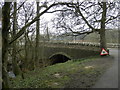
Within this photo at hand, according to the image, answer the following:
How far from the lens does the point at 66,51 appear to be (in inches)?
704

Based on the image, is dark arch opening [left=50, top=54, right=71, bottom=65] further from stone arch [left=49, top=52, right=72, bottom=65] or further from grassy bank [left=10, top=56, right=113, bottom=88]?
grassy bank [left=10, top=56, right=113, bottom=88]

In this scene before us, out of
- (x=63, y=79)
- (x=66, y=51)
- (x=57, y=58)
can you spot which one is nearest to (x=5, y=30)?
(x=63, y=79)

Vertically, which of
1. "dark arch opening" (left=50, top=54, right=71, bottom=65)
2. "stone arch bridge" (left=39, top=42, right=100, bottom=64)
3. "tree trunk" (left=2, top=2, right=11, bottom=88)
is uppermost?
"tree trunk" (left=2, top=2, right=11, bottom=88)

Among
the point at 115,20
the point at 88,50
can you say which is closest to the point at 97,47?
the point at 88,50

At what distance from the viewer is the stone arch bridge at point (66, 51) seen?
46.5ft

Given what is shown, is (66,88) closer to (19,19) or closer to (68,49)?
(19,19)

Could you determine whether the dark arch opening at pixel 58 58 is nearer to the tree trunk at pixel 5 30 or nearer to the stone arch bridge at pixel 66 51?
the stone arch bridge at pixel 66 51

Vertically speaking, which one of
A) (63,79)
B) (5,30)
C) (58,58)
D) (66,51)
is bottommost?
(58,58)

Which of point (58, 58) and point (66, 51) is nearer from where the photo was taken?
point (66, 51)

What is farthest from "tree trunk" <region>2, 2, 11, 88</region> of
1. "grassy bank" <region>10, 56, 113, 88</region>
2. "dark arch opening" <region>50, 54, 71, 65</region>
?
"dark arch opening" <region>50, 54, 71, 65</region>

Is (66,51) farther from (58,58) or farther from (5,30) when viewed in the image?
(5,30)

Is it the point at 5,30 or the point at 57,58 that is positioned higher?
the point at 5,30

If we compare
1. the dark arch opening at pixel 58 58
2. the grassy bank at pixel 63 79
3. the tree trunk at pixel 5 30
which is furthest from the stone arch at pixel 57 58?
the tree trunk at pixel 5 30

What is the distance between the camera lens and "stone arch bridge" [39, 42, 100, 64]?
14.2m
